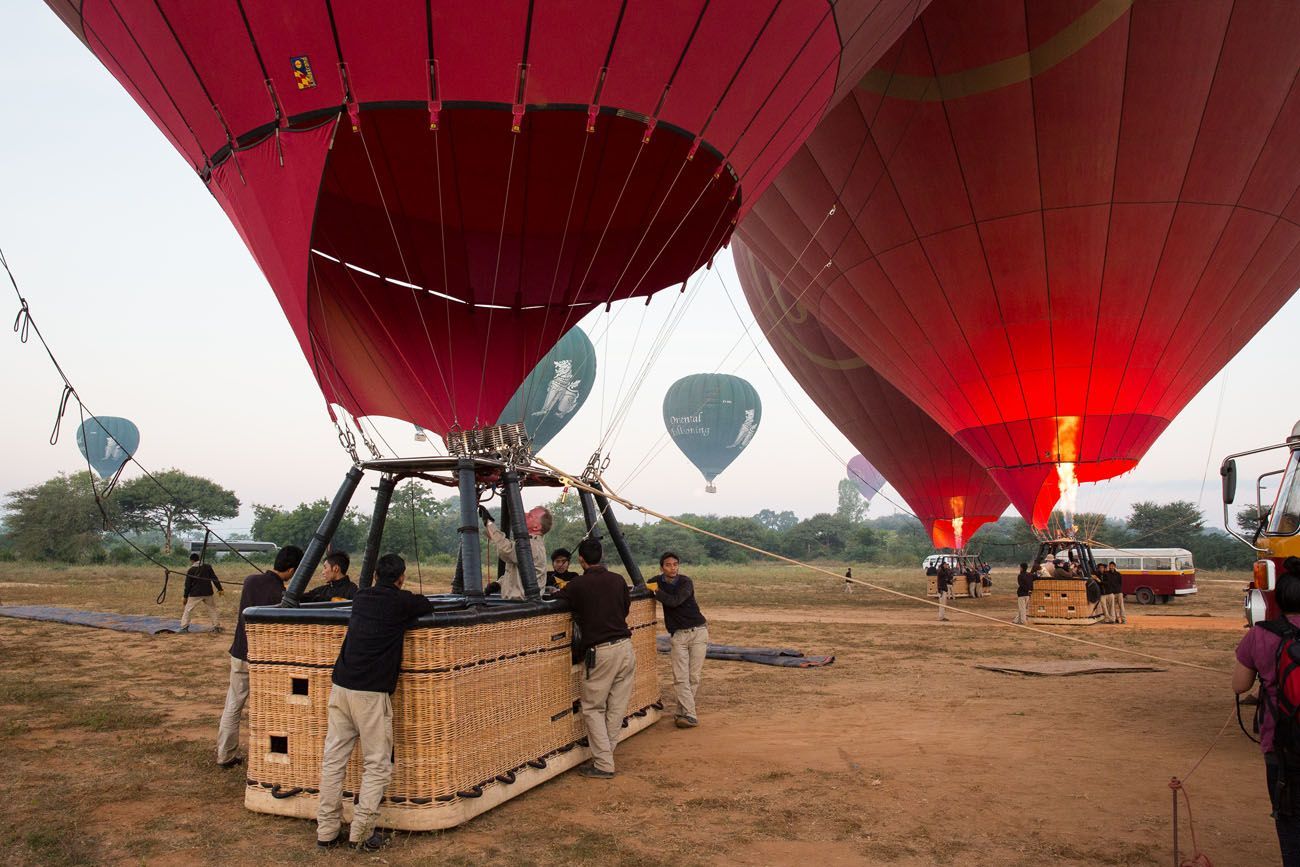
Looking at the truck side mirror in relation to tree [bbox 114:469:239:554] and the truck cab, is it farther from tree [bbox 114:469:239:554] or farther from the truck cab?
tree [bbox 114:469:239:554]

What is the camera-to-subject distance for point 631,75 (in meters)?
5.86

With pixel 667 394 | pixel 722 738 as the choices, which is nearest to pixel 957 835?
pixel 722 738

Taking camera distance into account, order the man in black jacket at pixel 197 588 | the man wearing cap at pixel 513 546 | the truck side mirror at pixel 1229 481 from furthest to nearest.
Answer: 1. the man in black jacket at pixel 197 588
2. the truck side mirror at pixel 1229 481
3. the man wearing cap at pixel 513 546

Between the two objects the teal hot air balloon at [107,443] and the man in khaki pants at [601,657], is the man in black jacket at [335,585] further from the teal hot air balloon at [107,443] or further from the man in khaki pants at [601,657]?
the teal hot air balloon at [107,443]

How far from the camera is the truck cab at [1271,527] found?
547cm

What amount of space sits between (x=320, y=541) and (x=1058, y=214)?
39.3 ft

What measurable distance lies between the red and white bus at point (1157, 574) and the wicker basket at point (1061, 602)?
9.60 m

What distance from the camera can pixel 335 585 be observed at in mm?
5992

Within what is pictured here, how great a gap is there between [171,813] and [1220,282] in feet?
50.8

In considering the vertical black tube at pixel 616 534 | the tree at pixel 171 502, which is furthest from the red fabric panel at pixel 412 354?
the tree at pixel 171 502

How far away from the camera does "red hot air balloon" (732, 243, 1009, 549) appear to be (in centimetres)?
2353

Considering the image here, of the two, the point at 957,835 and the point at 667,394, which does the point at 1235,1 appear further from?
the point at 667,394

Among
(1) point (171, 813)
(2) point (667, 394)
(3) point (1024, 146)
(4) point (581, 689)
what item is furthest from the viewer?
(2) point (667, 394)

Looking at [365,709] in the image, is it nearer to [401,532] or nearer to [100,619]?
[100,619]
